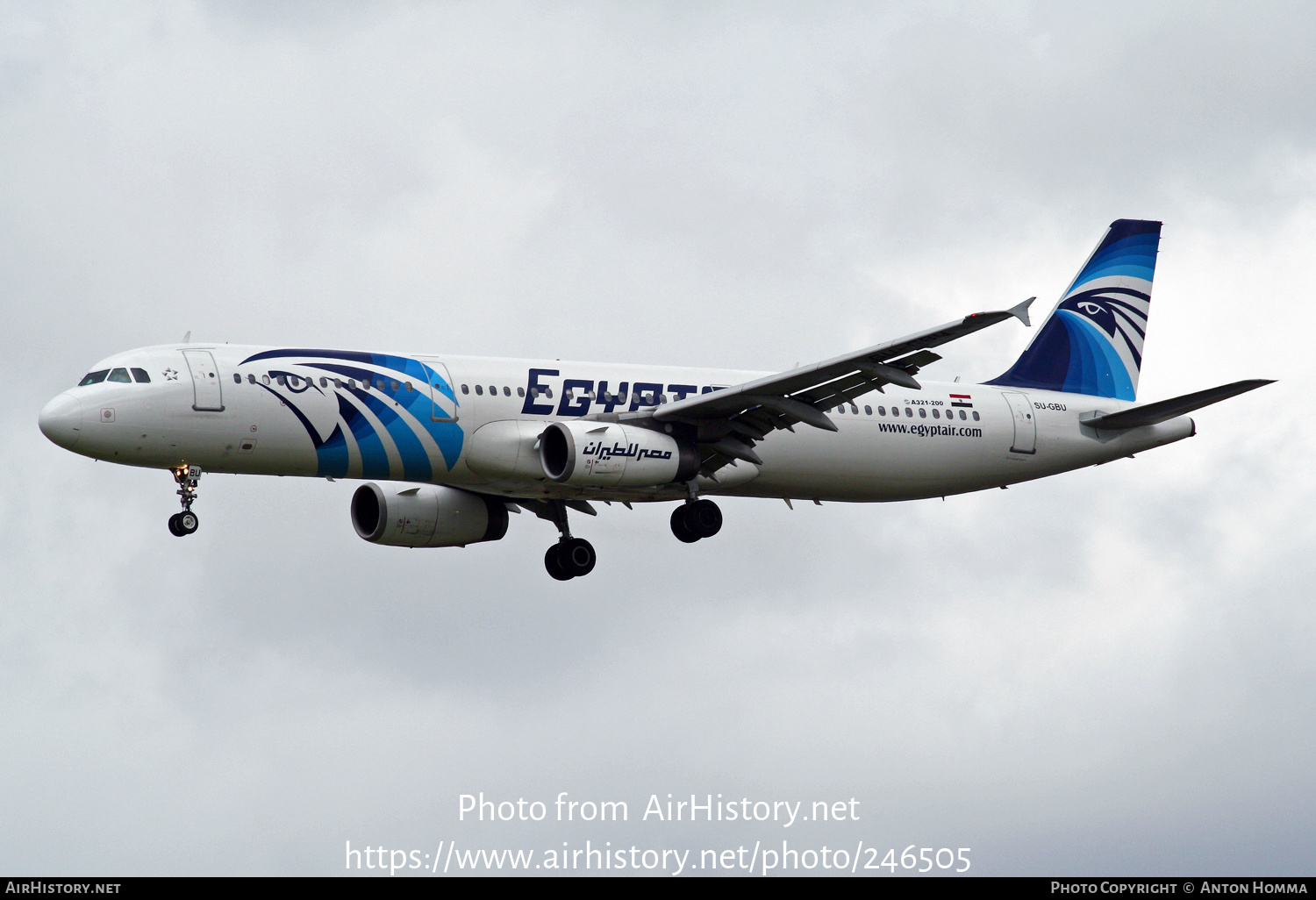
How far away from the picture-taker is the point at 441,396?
1587 inches

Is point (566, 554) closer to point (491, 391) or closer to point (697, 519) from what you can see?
point (697, 519)

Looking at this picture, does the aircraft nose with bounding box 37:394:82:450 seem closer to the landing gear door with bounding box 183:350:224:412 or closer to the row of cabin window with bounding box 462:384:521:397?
the landing gear door with bounding box 183:350:224:412

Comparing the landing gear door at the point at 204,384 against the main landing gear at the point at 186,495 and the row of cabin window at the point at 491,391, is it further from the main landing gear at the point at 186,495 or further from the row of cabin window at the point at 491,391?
→ the row of cabin window at the point at 491,391

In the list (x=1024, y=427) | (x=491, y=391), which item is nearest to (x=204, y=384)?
→ (x=491, y=391)

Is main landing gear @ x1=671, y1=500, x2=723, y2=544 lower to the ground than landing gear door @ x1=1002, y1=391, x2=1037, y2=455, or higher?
lower

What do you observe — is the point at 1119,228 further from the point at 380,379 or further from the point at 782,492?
the point at 380,379

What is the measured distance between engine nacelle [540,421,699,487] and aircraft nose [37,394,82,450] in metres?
10.1

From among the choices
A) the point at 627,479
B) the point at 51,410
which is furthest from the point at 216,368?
the point at 627,479

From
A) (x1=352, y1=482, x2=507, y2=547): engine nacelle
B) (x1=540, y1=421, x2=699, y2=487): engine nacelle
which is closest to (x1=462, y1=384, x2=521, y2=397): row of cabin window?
(x1=540, y1=421, x2=699, y2=487): engine nacelle

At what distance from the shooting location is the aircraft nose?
37906mm

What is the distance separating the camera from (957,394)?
46.6 metres

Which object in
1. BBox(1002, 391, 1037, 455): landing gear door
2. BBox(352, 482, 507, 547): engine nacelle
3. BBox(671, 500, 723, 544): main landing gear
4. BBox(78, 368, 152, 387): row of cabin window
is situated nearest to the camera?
BBox(78, 368, 152, 387): row of cabin window

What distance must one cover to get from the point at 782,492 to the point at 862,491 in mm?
2157

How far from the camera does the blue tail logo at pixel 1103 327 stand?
161 ft
